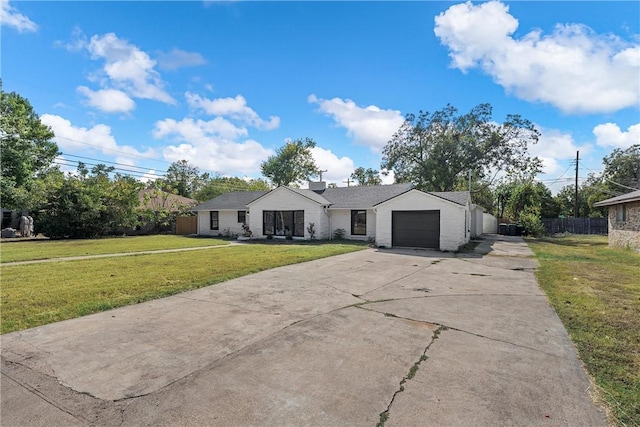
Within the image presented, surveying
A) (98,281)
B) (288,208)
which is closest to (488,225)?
(288,208)

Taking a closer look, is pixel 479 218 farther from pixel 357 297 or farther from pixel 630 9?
pixel 357 297

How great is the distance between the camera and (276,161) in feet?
146

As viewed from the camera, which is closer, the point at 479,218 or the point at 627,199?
the point at 627,199

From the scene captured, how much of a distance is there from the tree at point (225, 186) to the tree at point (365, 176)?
15107 mm

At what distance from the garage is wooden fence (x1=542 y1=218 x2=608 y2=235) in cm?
1929

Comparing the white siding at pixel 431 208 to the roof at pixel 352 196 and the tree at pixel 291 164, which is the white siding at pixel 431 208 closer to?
the roof at pixel 352 196

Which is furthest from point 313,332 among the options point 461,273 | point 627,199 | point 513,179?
point 513,179

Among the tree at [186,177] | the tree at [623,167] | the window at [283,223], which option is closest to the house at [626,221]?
the window at [283,223]

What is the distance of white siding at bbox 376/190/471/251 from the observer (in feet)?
48.5

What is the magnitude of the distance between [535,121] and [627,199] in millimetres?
17879

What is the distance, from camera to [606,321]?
4797 mm

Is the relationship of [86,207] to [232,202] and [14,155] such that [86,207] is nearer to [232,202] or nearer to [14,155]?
[232,202]

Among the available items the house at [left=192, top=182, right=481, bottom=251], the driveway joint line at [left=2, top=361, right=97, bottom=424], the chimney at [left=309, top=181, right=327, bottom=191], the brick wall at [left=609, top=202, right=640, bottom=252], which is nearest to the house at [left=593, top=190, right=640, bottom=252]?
the brick wall at [left=609, top=202, right=640, bottom=252]

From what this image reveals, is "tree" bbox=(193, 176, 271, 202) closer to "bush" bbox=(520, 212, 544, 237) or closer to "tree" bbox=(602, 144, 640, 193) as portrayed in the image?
"bush" bbox=(520, 212, 544, 237)
